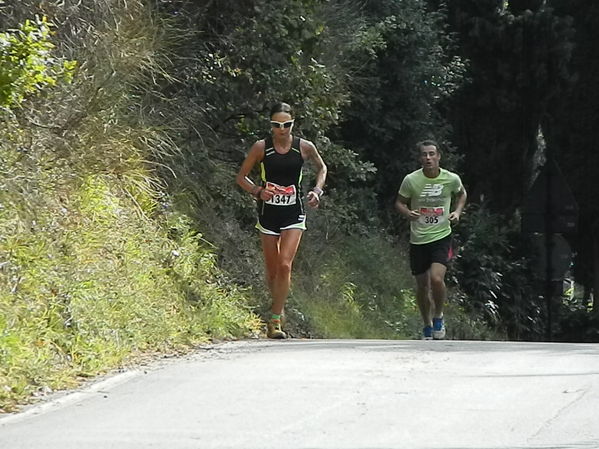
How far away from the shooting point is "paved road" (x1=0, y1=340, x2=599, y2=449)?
7.75 meters

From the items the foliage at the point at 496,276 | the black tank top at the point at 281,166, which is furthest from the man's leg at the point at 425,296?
the foliage at the point at 496,276

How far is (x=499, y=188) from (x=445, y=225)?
45.1 feet

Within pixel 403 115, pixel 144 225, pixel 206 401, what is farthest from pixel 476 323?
pixel 206 401

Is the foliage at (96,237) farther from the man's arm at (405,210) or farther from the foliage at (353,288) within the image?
the foliage at (353,288)

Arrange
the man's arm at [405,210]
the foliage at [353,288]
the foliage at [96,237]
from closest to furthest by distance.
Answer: the foliage at [96,237] < the man's arm at [405,210] < the foliage at [353,288]

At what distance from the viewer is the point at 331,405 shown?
879 centimetres

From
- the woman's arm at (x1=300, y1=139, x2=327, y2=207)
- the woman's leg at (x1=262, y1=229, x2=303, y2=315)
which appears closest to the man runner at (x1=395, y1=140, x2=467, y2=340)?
the woman's arm at (x1=300, y1=139, x2=327, y2=207)

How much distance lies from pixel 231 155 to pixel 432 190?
341 centimetres

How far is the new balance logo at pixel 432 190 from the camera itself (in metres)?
15.3

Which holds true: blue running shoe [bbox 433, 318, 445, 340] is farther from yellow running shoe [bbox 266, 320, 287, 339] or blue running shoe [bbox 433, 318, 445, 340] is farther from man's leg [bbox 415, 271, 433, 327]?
yellow running shoe [bbox 266, 320, 287, 339]

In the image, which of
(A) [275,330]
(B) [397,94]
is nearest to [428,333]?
(A) [275,330]

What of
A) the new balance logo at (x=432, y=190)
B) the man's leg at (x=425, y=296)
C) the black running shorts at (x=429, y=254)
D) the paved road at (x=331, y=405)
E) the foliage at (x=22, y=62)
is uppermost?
the foliage at (x=22, y=62)

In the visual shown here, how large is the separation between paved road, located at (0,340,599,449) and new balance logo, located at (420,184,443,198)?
3822 mm

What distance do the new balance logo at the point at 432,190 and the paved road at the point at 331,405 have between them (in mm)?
3822
